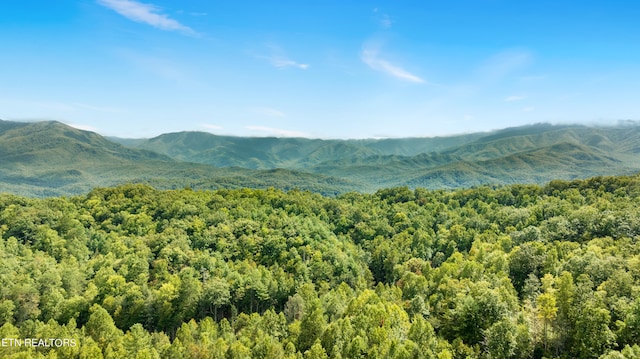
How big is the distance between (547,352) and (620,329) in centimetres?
870

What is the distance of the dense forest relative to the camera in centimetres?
5153

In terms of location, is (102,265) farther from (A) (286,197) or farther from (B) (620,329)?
(B) (620,329)

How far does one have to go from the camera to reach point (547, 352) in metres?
49.4

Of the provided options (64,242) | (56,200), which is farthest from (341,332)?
(56,200)

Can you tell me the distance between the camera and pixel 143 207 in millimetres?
118500

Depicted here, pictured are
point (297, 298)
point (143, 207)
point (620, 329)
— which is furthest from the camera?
point (143, 207)

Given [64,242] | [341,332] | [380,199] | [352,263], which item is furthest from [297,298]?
[380,199]

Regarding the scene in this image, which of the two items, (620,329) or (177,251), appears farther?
(177,251)

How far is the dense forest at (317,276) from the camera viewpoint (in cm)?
5153

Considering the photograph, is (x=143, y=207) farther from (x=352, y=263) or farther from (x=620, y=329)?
(x=620, y=329)

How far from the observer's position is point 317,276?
94.2m

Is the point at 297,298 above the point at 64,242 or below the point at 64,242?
below

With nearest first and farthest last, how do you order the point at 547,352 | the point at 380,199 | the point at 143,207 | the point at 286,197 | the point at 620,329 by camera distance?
the point at 620,329 → the point at 547,352 → the point at 143,207 → the point at 286,197 → the point at 380,199

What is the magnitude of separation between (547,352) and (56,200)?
131289 mm
